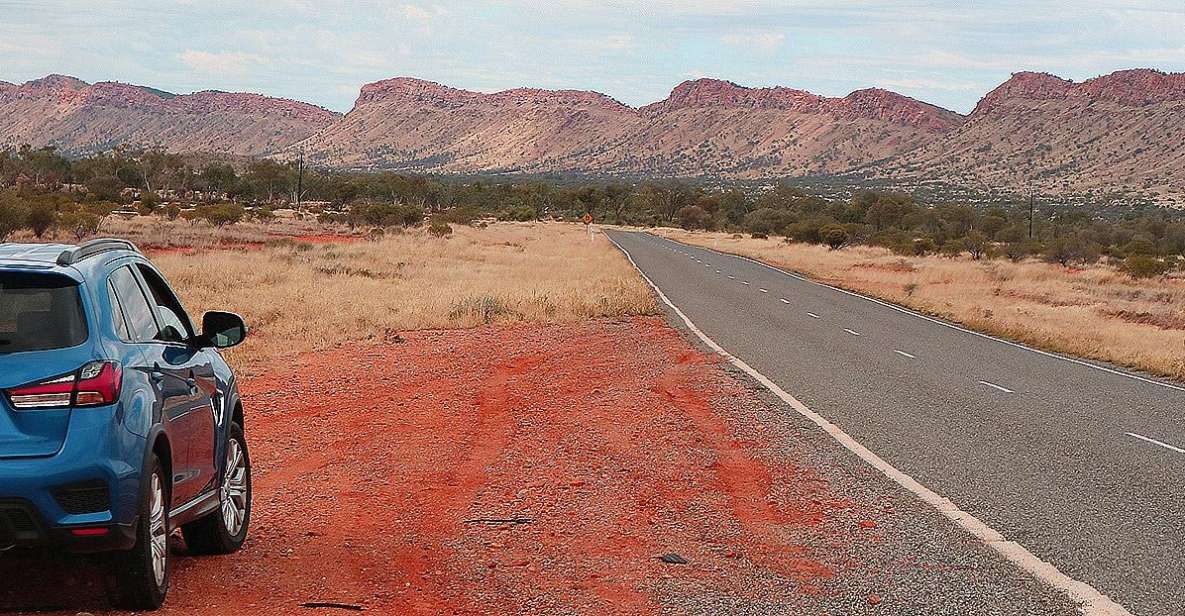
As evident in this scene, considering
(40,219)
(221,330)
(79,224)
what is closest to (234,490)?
(221,330)

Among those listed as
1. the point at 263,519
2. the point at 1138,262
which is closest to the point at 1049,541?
the point at 263,519

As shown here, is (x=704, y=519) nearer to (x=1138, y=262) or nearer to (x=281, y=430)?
(x=281, y=430)

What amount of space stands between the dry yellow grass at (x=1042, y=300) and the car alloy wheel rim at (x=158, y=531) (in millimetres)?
16118

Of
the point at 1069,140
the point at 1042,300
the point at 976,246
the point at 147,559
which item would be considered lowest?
the point at 976,246

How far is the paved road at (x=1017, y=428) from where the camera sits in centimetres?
760

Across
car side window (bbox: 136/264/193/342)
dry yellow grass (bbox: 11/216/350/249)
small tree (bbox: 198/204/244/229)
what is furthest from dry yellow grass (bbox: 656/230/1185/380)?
small tree (bbox: 198/204/244/229)

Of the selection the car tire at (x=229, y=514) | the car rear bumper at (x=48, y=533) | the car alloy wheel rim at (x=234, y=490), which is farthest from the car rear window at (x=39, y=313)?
the car alloy wheel rim at (x=234, y=490)

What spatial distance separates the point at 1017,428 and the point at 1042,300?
27.9 m

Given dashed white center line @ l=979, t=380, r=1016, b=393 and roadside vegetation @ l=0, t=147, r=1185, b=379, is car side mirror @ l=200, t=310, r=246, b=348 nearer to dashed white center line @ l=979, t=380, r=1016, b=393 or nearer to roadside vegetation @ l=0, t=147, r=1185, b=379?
dashed white center line @ l=979, t=380, r=1016, b=393

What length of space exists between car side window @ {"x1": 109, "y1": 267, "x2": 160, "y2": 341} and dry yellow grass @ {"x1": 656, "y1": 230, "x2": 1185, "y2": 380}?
15.9m

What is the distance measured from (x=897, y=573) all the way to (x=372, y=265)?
115ft

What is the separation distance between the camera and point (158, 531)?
18.6 feet

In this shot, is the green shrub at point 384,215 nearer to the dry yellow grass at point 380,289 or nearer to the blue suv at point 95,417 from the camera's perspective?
the dry yellow grass at point 380,289

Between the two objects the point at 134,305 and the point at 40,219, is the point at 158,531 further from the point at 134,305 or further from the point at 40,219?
the point at 40,219
